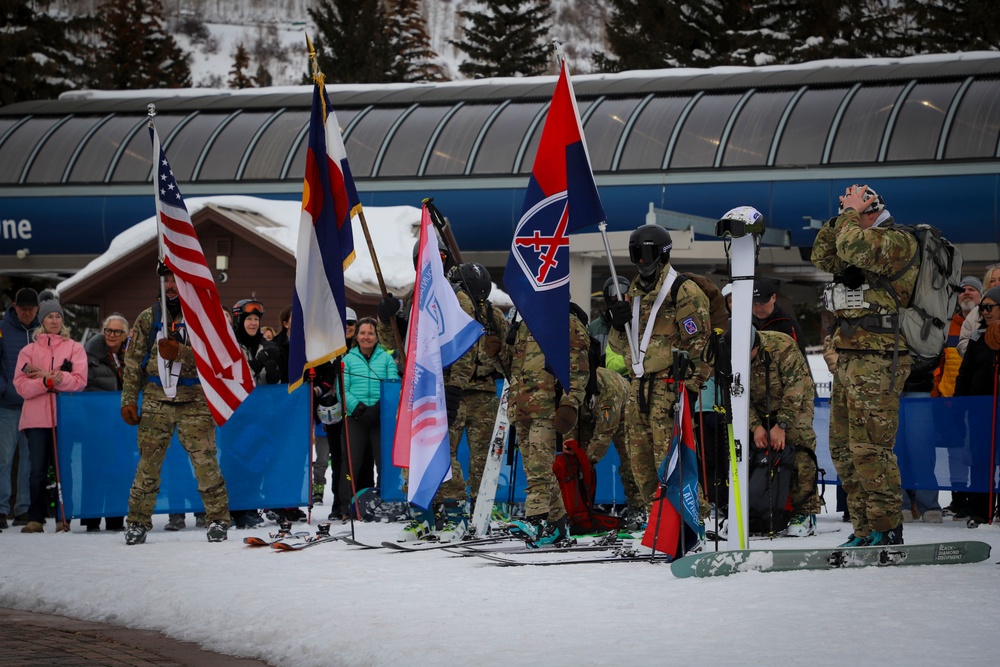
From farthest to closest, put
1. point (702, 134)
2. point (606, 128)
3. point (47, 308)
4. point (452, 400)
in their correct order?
point (606, 128)
point (702, 134)
point (47, 308)
point (452, 400)

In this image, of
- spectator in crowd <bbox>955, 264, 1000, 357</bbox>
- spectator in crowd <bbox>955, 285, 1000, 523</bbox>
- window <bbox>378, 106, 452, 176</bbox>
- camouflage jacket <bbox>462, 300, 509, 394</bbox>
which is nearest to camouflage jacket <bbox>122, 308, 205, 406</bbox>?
camouflage jacket <bbox>462, 300, 509, 394</bbox>

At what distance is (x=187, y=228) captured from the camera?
11.4 m

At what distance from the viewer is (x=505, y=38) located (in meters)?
64.6

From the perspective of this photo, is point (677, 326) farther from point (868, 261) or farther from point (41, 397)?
point (41, 397)

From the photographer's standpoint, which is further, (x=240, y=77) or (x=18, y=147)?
(x=240, y=77)

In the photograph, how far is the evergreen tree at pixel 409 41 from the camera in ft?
240

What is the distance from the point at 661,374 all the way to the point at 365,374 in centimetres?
462

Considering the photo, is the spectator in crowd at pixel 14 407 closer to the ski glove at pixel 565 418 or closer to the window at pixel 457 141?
the ski glove at pixel 565 418

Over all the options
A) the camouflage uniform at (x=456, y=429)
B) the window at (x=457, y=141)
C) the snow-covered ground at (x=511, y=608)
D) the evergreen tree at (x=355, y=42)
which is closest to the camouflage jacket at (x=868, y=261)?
the snow-covered ground at (x=511, y=608)

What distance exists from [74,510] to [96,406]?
899 mm

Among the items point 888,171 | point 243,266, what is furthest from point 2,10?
point 888,171

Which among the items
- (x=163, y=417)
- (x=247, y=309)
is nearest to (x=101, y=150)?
(x=247, y=309)

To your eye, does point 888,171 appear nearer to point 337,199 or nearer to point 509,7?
point 337,199

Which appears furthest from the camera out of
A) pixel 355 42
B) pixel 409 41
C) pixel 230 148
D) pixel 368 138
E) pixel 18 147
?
pixel 409 41
